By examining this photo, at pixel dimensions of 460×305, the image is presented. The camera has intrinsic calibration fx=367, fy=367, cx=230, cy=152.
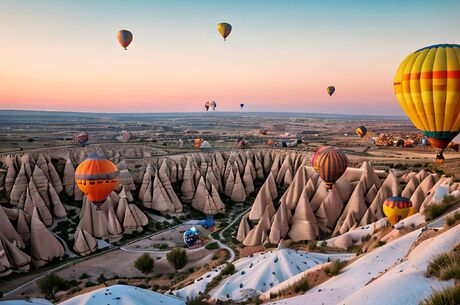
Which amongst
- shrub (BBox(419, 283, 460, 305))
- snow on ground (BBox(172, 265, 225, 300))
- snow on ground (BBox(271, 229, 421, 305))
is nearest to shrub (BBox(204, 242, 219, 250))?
snow on ground (BBox(172, 265, 225, 300))

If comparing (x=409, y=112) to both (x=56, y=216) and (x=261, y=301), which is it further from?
(x=56, y=216)

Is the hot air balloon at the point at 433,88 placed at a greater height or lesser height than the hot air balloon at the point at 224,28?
lesser

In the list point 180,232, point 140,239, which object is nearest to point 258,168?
point 180,232

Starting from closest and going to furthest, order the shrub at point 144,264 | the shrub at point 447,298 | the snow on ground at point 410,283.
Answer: the shrub at point 447,298
the snow on ground at point 410,283
the shrub at point 144,264

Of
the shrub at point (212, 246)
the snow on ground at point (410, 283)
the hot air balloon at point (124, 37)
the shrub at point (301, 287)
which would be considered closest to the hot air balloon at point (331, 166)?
the shrub at point (212, 246)

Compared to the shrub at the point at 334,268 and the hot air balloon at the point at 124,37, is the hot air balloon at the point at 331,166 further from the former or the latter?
the hot air balloon at the point at 124,37

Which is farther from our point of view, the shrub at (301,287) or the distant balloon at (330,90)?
the distant balloon at (330,90)

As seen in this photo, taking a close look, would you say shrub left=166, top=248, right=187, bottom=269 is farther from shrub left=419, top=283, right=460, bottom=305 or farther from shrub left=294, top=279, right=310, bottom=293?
shrub left=419, top=283, right=460, bottom=305
